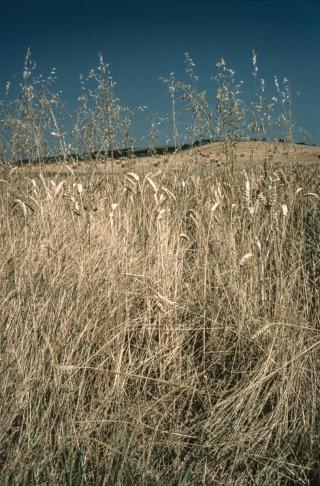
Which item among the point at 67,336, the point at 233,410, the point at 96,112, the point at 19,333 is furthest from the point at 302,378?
the point at 96,112

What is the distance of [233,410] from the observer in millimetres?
1374

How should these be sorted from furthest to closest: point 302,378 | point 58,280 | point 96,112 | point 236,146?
point 96,112 < point 236,146 < point 58,280 < point 302,378

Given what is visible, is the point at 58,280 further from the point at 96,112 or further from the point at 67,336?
the point at 96,112

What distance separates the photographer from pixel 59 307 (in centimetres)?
161

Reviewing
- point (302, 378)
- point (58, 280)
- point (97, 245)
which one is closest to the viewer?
point (302, 378)

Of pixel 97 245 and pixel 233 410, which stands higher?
pixel 97 245

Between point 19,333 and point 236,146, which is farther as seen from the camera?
point 236,146

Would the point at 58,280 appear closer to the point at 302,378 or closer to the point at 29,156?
the point at 302,378

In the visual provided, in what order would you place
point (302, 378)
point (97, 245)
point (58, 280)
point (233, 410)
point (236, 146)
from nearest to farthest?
1. point (233, 410)
2. point (302, 378)
3. point (58, 280)
4. point (97, 245)
5. point (236, 146)

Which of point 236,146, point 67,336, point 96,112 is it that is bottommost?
point 67,336

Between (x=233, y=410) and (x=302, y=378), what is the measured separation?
0.31m

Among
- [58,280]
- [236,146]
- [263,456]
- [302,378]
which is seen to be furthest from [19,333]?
[236,146]

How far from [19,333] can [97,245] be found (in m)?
0.75

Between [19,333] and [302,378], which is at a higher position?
[19,333]
